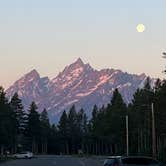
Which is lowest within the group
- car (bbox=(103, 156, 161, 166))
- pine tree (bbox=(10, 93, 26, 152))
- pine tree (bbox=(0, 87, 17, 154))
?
car (bbox=(103, 156, 161, 166))

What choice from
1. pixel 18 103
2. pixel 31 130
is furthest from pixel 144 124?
pixel 31 130

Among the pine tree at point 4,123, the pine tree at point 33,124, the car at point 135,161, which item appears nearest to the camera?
the car at point 135,161

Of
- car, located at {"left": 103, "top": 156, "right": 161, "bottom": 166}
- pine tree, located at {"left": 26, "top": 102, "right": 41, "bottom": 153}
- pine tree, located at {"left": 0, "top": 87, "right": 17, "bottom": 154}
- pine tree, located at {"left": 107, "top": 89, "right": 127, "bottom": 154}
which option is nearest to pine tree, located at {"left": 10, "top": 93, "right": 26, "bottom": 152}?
pine tree, located at {"left": 26, "top": 102, "right": 41, "bottom": 153}

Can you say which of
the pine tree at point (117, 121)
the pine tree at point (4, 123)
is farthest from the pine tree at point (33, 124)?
the pine tree at point (117, 121)

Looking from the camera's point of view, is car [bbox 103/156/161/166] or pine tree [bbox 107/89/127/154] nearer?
car [bbox 103/156/161/166]

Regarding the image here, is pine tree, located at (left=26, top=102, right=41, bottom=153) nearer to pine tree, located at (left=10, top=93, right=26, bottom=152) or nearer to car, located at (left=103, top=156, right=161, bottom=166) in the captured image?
pine tree, located at (left=10, top=93, right=26, bottom=152)

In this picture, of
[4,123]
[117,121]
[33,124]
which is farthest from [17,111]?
[4,123]

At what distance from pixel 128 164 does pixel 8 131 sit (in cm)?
10578

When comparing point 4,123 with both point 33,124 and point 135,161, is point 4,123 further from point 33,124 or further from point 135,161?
point 135,161

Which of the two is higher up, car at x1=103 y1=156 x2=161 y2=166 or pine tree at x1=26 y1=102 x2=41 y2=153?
pine tree at x1=26 y1=102 x2=41 y2=153

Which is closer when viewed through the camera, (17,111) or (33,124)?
(17,111)

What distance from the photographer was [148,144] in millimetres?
127625

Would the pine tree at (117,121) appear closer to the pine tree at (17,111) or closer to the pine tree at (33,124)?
the pine tree at (17,111)

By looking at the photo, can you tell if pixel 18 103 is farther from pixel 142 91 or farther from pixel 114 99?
pixel 142 91
